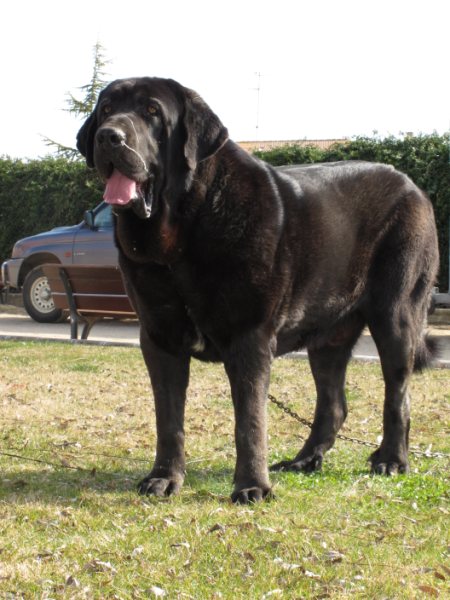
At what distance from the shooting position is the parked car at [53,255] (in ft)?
51.1

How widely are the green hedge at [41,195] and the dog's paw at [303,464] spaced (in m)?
15.9

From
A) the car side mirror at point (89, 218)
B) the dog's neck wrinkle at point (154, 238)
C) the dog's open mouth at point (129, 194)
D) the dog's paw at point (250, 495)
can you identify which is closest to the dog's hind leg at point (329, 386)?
the dog's paw at point (250, 495)

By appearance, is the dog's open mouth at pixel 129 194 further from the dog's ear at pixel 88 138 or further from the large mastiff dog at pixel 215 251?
the dog's ear at pixel 88 138

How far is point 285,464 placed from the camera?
213 inches

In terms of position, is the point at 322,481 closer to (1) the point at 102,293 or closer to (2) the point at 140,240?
(2) the point at 140,240

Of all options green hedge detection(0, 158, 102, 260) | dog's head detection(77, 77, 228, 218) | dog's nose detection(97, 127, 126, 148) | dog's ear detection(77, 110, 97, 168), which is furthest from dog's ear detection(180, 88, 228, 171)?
green hedge detection(0, 158, 102, 260)

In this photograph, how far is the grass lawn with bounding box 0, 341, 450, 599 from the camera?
131 inches

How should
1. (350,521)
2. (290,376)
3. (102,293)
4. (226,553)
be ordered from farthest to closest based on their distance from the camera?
(102,293)
(290,376)
(350,521)
(226,553)

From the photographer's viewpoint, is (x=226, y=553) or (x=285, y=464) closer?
(x=226, y=553)

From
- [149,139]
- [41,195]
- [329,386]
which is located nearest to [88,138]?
[149,139]

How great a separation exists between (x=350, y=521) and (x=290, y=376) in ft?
16.5

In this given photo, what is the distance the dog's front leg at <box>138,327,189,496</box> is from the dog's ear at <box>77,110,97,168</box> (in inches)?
35.4

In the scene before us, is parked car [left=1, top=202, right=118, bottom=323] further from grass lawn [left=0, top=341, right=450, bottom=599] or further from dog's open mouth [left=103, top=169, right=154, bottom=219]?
dog's open mouth [left=103, top=169, right=154, bottom=219]

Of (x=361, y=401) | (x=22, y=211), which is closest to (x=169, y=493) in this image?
(x=361, y=401)
